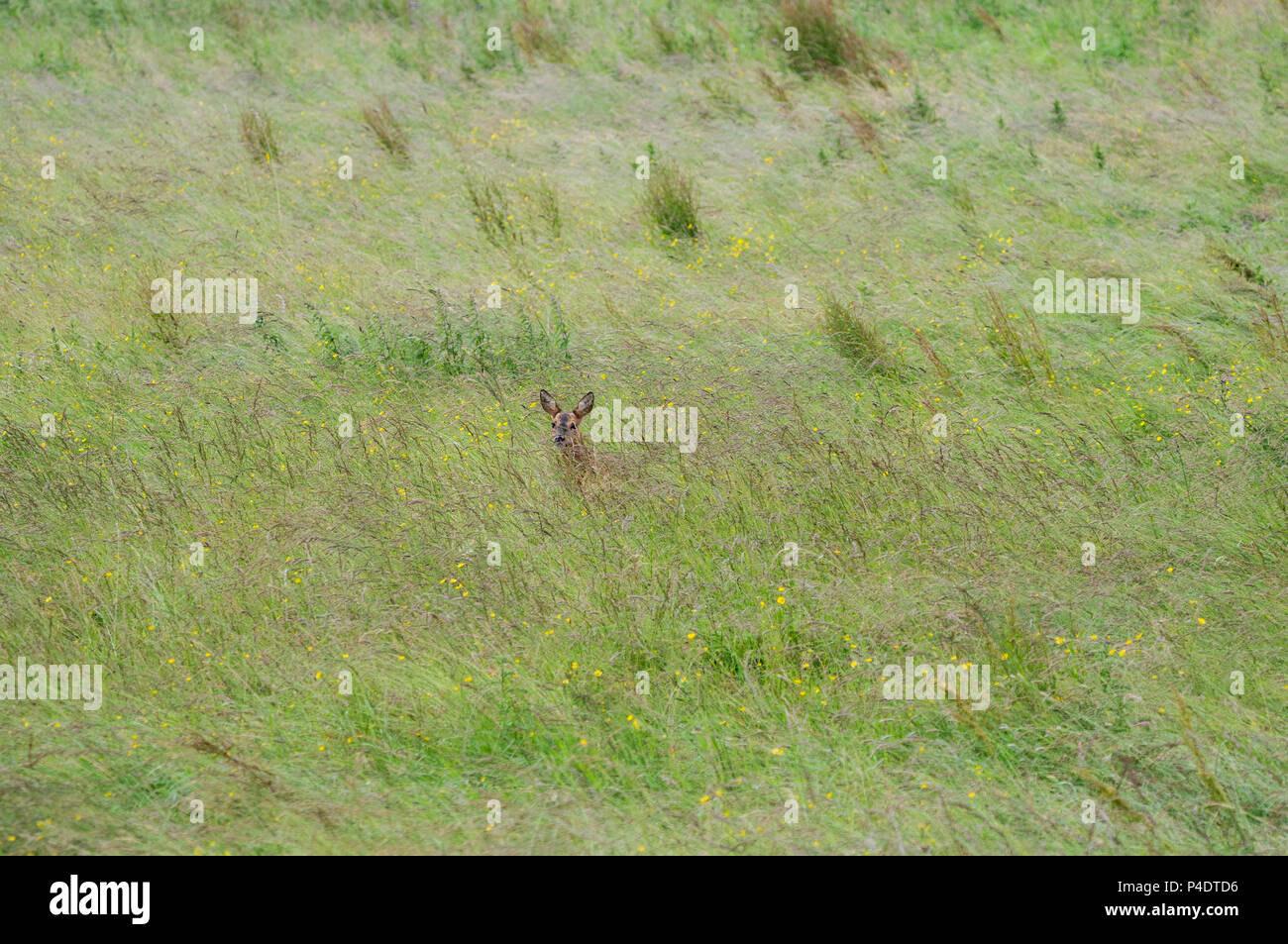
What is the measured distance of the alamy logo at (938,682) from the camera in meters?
4.30

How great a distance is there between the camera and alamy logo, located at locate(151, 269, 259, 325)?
7.74 metres

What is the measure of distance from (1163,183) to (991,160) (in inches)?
50.8

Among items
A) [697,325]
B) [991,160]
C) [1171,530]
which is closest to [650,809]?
[1171,530]

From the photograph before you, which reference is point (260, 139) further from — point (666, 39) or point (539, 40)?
point (666, 39)

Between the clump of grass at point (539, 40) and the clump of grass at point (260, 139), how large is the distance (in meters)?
3.02

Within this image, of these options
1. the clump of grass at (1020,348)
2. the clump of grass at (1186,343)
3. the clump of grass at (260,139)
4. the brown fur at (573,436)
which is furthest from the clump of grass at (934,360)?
the clump of grass at (260,139)

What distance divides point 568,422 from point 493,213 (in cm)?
342

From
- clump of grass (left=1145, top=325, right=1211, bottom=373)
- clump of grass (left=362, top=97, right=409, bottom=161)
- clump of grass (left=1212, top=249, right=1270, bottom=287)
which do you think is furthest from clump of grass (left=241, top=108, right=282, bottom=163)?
clump of grass (left=1212, top=249, right=1270, bottom=287)

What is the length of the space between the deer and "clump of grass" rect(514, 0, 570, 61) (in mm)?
6870

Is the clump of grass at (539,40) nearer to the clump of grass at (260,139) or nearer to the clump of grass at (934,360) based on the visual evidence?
the clump of grass at (260,139)

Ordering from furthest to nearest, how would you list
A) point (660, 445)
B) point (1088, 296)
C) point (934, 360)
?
point (1088, 296) < point (934, 360) < point (660, 445)

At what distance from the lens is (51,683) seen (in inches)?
180

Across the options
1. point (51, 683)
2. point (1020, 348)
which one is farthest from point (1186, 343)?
point (51, 683)

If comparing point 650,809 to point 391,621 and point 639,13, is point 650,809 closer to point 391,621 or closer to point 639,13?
point 391,621
